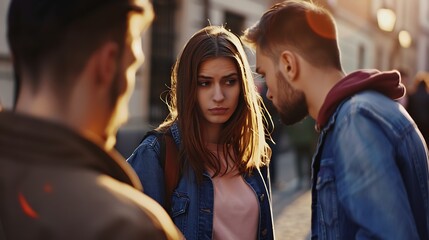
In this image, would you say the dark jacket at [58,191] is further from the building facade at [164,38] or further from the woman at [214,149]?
the building facade at [164,38]

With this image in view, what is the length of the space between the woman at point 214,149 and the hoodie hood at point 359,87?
0.78 metres

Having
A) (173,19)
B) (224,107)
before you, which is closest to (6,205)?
(224,107)

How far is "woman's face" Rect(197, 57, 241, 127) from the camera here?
3.14 meters

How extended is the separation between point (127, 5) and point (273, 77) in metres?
1.24

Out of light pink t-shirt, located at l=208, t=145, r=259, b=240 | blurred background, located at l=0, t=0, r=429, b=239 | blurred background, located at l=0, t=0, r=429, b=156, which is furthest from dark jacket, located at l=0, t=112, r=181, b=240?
blurred background, located at l=0, t=0, r=429, b=156

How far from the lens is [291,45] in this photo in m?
2.46

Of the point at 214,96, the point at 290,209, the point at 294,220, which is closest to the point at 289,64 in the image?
the point at 214,96

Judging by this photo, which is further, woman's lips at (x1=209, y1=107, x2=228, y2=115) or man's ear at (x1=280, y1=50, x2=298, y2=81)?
woman's lips at (x1=209, y1=107, x2=228, y2=115)

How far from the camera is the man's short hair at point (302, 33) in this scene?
2.40 meters

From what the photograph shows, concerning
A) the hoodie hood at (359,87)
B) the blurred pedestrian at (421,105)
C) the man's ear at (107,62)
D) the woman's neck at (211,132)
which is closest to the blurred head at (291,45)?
the hoodie hood at (359,87)

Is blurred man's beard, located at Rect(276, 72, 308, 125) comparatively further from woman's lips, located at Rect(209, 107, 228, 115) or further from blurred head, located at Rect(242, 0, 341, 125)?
woman's lips, located at Rect(209, 107, 228, 115)

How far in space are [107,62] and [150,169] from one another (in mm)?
1566

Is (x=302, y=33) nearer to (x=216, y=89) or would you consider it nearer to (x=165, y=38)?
(x=216, y=89)

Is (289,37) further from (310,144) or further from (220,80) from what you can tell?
(310,144)
